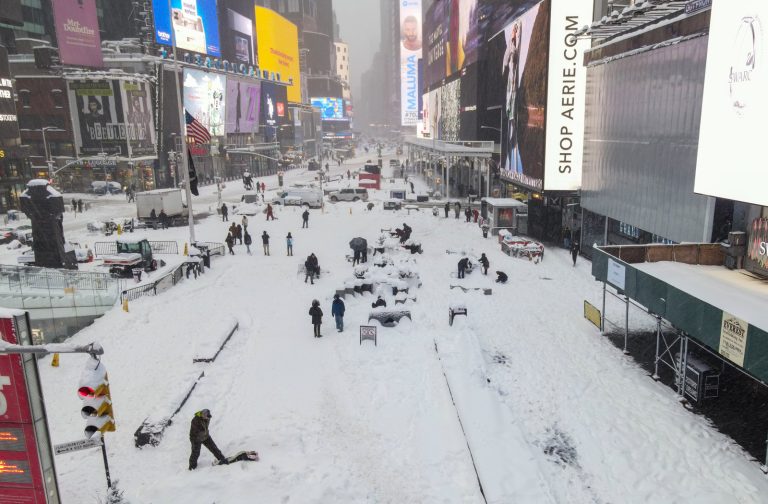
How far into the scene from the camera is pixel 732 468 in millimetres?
10852

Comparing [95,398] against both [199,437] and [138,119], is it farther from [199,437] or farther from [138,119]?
[138,119]

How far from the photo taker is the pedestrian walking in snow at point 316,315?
17828 millimetres

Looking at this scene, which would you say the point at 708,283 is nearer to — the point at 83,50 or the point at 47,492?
the point at 47,492

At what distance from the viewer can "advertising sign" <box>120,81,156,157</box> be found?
61.8m

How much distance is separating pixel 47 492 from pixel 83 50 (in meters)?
65.0

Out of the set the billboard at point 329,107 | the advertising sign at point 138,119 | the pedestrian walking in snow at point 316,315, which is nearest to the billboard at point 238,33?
the advertising sign at point 138,119

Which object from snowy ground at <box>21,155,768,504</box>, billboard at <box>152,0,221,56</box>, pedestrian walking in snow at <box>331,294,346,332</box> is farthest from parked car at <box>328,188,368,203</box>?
pedestrian walking in snow at <box>331,294,346,332</box>

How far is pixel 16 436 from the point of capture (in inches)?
280

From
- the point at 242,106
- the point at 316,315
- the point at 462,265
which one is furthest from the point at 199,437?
the point at 242,106

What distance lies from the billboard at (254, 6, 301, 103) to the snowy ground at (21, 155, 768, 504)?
101m

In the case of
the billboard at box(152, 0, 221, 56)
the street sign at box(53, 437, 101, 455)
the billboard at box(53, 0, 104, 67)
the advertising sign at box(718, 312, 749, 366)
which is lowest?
the street sign at box(53, 437, 101, 455)

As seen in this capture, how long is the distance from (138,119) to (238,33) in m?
40.5

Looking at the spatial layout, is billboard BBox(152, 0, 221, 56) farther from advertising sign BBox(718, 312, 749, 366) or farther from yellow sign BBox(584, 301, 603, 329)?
advertising sign BBox(718, 312, 749, 366)

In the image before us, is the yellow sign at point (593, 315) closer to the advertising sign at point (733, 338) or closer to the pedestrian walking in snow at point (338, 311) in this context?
the advertising sign at point (733, 338)
